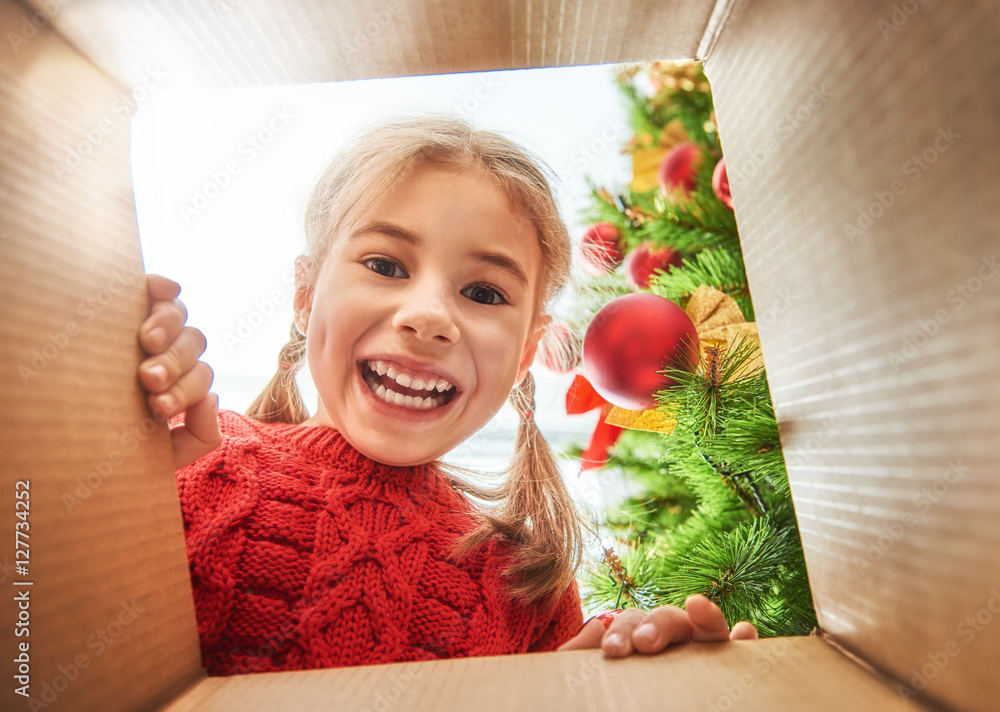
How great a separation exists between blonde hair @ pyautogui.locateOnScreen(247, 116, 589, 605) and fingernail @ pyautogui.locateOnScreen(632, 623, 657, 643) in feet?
0.81

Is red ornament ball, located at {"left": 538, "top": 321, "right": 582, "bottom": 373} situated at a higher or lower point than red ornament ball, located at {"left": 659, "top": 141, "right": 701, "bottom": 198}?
lower

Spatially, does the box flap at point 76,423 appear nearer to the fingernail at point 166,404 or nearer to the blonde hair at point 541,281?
the fingernail at point 166,404

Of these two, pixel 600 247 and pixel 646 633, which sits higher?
pixel 600 247

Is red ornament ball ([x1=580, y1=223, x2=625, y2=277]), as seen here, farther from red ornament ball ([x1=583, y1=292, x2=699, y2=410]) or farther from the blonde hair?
red ornament ball ([x1=583, y1=292, x2=699, y2=410])

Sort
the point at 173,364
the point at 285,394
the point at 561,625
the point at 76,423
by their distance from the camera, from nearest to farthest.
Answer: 1. the point at 76,423
2. the point at 173,364
3. the point at 561,625
4. the point at 285,394

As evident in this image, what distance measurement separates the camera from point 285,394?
87cm

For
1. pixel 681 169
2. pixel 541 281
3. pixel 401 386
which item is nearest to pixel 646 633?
pixel 401 386

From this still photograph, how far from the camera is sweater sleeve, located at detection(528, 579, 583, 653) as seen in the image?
0.71 meters

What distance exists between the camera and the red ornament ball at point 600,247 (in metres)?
0.94

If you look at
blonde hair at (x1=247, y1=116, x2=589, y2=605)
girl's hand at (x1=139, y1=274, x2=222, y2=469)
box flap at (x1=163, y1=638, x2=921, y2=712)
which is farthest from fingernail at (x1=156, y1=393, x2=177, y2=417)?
blonde hair at (x1=247, y1=116, x2=589, y2=605)

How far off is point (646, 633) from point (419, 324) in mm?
316

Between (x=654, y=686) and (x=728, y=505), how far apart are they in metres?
0.46

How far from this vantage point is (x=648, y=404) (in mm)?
611

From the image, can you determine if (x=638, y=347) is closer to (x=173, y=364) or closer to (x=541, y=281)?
(x=541, y=281)
